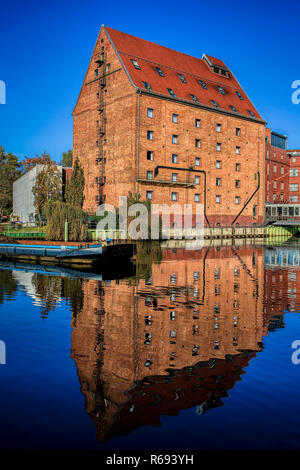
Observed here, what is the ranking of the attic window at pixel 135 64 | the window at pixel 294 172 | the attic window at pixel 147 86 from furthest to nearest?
1. the window at pixel 294 172
2. the attic window at pixel 135 64
3. the attic window at pixel 147 86

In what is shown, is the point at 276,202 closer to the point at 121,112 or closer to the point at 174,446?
the point at 121,112

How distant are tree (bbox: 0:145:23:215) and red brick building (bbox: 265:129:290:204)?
173ft

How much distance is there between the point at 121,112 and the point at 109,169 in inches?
273

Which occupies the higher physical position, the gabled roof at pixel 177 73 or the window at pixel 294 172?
the gabled roof at pixel 177 73

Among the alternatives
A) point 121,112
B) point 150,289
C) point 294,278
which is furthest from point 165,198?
point 150,289

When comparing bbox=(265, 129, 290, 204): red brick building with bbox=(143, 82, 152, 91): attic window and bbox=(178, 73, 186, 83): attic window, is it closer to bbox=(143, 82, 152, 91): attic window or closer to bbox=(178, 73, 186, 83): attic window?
bbox=(178, 73, 186, 83): attic window

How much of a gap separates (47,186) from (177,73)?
75.3ft

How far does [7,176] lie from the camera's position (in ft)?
310

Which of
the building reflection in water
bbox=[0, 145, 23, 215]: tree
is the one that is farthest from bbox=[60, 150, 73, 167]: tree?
the building reflection in water

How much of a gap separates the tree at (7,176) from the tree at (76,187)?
40.8 m

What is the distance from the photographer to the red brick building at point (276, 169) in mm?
75375

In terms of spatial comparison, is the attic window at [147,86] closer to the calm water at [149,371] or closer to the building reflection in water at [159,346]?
the building reflection in water at [159,346]

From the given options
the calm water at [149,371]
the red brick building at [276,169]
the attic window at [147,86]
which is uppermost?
the attic window at [147,86]

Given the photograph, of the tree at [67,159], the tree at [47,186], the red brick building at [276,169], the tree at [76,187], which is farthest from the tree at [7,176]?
the red brick building at [276,169]
